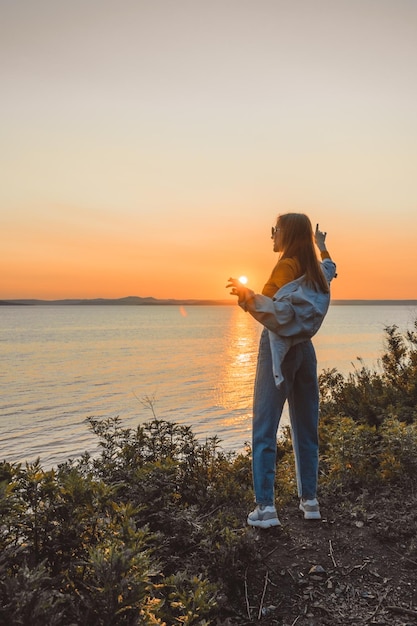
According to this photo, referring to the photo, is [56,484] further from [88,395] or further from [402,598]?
[88,395]

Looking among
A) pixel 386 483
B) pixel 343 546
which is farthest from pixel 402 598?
pixel 386 483

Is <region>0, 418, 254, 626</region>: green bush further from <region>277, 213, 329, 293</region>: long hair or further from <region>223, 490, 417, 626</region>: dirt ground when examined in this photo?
<region>277, 213, 329, 293</region>: long hair

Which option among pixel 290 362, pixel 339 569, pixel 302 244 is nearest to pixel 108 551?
pixel 339 569

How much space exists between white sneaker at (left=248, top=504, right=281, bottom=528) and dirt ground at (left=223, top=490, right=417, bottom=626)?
0.07 meters

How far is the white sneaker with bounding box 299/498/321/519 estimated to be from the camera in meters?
4.87

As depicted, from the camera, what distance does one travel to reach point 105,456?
5.69 m

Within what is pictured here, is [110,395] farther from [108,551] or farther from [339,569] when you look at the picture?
[108,551]

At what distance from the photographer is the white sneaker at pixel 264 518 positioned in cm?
455

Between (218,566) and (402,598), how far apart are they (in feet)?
4.36

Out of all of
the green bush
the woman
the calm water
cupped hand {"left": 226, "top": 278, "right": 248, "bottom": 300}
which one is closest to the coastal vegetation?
the green bush

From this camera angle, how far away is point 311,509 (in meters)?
4.90

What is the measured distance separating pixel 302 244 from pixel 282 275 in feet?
1.20

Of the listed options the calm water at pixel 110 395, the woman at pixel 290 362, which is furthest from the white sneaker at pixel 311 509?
the calm water at pixel 110 395

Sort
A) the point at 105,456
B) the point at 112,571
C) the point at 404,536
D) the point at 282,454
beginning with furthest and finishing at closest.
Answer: the point at 282,454 < the point at 105,456 < the point at 404,536 < the point at 112,571
